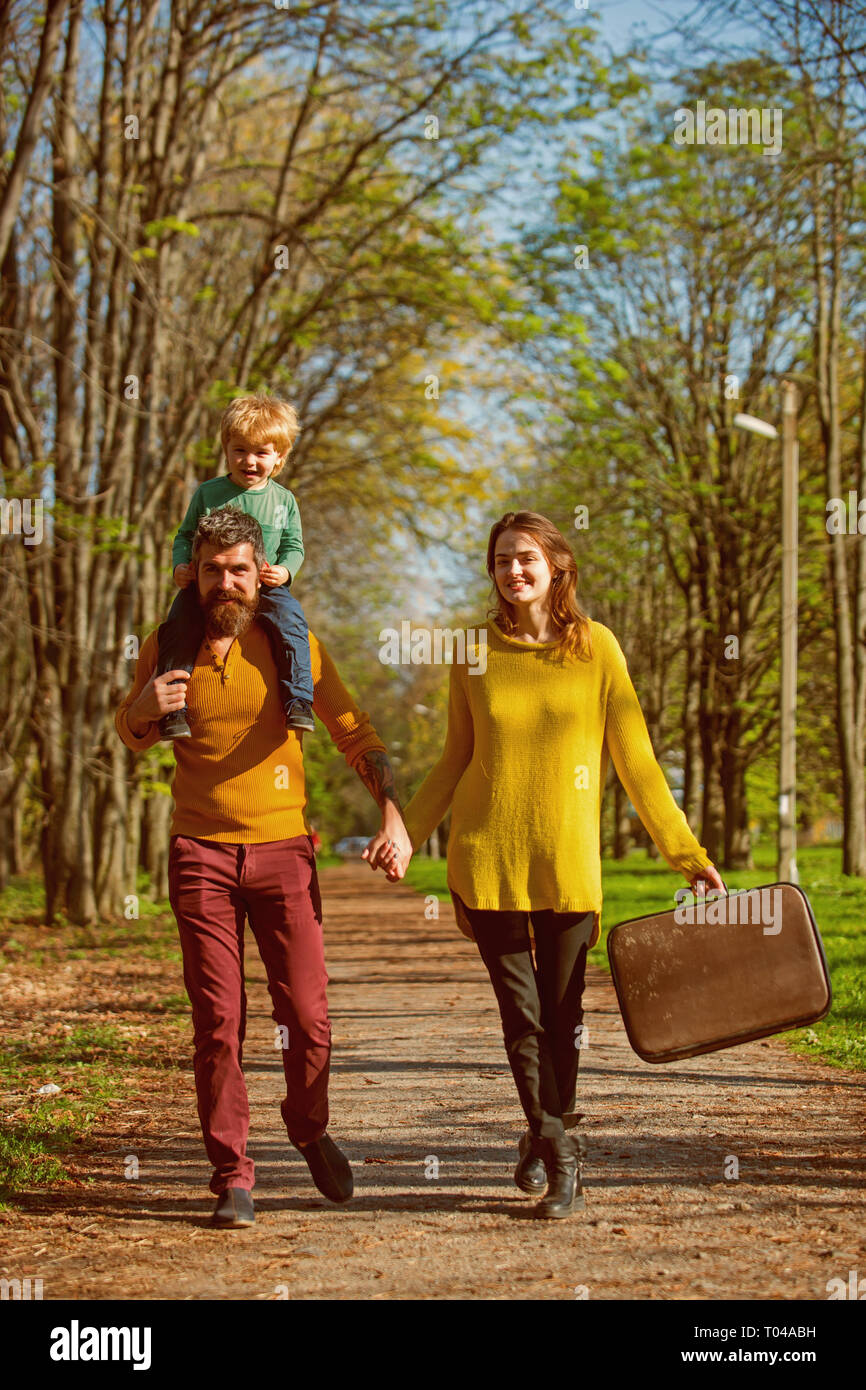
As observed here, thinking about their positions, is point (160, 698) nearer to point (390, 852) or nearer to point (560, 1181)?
point (390, 852)

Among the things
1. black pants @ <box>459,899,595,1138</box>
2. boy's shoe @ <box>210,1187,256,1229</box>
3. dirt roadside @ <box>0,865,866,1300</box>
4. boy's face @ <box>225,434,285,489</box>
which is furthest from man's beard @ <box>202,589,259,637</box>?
dirt roadside @ <box>0,865,866,1300</box>

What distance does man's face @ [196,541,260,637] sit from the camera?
4.30m

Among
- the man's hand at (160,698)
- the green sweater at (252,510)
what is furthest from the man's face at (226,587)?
the green sweater at (252,510)

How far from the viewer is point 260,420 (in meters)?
4.50

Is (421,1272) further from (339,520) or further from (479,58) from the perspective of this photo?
(339,520)

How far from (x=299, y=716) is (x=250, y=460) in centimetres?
90

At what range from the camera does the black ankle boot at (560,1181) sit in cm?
411

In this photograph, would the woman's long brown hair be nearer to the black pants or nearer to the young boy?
the young boy

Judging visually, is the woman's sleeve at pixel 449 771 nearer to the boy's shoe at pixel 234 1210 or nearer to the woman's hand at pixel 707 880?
the woman's hand at pixel 707 880

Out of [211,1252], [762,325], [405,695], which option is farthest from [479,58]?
[405,695]

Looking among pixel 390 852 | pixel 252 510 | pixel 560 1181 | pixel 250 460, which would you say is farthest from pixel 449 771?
pixel 560 1181

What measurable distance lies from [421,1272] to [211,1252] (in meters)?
0.61

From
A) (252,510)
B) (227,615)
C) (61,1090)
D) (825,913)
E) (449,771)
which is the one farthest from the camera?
(825,913)
